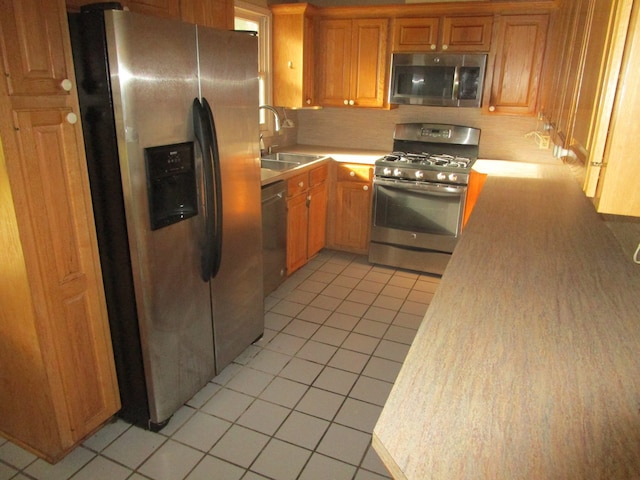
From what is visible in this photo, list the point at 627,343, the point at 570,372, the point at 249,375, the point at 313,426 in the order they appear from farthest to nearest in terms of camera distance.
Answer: the point at 249,375 → the point at 313,426 → the point at 627,343 → the point at 570,372

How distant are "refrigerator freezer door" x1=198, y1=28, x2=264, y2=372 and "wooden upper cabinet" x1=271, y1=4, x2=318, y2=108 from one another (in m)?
1.76

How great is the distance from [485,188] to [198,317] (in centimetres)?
184

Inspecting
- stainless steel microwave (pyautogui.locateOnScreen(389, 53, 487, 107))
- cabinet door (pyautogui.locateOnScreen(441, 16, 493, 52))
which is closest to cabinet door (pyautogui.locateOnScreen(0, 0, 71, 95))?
stainless steel microwave (pyautogui.locateOnScreen(389, 53, 487, 107))

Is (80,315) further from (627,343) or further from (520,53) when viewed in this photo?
(520,53)

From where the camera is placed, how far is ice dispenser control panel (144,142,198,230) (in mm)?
1790

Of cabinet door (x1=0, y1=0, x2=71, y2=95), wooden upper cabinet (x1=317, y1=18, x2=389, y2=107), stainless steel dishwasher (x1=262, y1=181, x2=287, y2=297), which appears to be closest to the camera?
cabinet door (x1=0, y1=0, x2=71, y2=95)

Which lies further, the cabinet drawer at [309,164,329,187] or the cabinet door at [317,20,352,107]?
the cabinet door at [317,20,352,107]

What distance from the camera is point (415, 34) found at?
3.69 meters

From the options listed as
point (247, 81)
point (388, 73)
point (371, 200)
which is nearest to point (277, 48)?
point (388, 73)

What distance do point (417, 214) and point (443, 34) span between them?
1.45m

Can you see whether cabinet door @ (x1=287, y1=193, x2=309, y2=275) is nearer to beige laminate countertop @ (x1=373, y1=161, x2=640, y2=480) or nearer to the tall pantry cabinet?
the tall pantry cabinet

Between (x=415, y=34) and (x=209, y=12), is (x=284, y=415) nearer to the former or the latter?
(x=209, y=12)

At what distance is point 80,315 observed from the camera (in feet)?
5.96

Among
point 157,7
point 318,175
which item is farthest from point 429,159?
point 157,7
